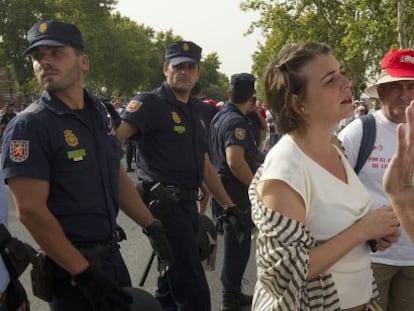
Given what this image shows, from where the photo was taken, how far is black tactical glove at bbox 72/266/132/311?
2100 millimetres

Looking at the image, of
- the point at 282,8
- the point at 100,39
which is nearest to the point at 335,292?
the point at 282,8

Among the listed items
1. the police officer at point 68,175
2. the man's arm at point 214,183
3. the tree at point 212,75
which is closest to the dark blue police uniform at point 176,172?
the man's arm at point 214,183

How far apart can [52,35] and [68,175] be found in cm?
69

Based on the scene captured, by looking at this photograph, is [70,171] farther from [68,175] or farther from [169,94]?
[169,94]

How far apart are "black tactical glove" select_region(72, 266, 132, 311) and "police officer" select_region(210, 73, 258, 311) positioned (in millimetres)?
1949

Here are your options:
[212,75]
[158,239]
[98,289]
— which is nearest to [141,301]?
[98,289]

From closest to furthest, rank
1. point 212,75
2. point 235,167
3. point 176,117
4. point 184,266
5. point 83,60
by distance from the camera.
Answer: point 83,60 → point 184,266 → point 176,117 → point 235,167 → point 212,75

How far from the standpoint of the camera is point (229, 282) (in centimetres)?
411

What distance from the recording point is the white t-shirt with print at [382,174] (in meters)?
2.65

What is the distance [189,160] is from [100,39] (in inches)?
1700

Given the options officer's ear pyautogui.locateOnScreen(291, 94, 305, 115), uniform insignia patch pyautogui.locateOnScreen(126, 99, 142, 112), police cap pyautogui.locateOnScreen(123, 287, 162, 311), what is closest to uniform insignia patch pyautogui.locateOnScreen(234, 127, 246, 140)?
uniform insignia patch pyautogui.locateOnScreen(126, 99, 142, 112)

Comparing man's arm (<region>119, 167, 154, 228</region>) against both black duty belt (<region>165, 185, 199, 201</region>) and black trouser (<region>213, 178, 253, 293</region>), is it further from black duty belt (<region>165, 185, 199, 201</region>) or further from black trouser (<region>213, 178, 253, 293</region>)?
black trouser (<region>213, 178, 253, 293</region>)

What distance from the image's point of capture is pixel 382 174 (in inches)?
104

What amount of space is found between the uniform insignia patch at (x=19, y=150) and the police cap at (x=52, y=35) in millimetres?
532
